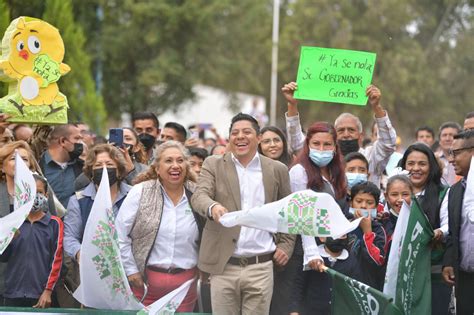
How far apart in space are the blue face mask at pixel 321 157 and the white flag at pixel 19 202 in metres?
2.21

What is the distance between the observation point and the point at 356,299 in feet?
→ 20.2

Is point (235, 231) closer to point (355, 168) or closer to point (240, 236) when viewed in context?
point (240, 236)

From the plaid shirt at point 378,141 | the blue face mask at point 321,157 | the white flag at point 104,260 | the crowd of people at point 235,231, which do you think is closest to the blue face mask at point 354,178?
the crowd of people at point 235,231

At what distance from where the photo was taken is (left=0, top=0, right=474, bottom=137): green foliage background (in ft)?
105

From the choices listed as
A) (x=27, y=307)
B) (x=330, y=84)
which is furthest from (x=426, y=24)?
(x=27, y=307)

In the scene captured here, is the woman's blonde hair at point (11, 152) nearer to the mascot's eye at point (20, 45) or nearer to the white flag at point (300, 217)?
the mascot's eye at point (20, 45)

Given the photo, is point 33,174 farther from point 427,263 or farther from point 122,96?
point 122,96

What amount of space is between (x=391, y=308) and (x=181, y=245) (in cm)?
178

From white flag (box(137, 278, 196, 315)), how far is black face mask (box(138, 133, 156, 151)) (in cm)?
323

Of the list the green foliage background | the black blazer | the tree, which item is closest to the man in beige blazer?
the black blazer

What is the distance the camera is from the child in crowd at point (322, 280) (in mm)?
7090

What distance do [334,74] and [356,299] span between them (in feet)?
8.98

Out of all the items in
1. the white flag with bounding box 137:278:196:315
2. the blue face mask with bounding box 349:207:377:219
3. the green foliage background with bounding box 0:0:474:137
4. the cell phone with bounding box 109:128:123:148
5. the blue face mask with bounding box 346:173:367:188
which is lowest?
the white flag with bounding box 137:278:196:315

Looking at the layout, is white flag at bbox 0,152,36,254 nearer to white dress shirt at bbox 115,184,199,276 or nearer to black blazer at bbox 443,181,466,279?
white dress shirt at bbox 115,184,199,276
